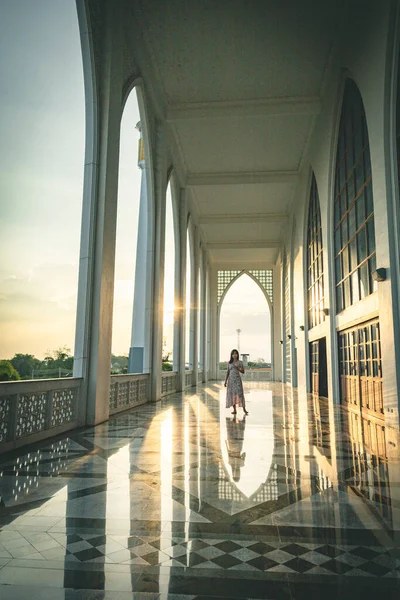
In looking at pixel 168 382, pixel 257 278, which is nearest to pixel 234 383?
pixel 168 382

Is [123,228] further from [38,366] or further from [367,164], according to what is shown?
[367,164]

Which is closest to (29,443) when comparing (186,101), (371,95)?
(371,95)

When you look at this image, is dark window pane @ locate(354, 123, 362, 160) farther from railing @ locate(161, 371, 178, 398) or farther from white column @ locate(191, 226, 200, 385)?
white column @ locate(191, 226, 200, 385)

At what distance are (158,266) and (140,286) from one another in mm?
917

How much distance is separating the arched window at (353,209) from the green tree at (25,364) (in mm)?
5426

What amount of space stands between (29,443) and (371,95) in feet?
23.1

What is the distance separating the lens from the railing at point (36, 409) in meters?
4.29

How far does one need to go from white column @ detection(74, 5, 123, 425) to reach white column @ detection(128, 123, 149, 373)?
3.55 m

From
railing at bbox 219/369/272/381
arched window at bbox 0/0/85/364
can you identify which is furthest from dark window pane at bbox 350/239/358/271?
railing at bbox 219/369/272/381

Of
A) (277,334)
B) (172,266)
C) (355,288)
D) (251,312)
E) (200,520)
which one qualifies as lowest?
(200,520)

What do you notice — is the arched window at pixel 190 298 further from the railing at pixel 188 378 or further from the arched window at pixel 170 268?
the arched window at pixel 170 268

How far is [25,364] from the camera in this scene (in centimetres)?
507

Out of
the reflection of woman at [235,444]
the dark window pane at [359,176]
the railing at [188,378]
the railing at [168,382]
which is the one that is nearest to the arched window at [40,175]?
the reflection of woman at [235,444]

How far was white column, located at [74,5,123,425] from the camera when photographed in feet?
20.6
